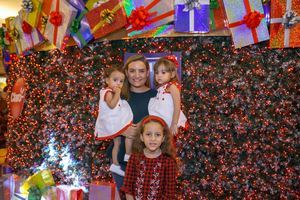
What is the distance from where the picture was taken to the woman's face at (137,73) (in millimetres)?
3141

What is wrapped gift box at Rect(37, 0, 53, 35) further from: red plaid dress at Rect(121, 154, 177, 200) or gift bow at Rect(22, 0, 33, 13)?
red plaid dress at Rect(121, 154, 177, 200)

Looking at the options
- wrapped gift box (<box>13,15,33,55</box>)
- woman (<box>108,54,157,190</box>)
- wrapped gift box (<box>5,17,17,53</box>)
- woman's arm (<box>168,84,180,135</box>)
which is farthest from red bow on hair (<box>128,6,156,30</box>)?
wrapped gift box (<box>5,17,17,53</box>)

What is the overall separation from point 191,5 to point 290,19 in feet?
3.31

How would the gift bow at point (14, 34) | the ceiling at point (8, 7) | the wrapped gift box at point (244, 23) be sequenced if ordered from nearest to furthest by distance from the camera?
the wrapped gift box at point (244, 23) < the gift bow at point (14, 34) < the ceiling at point (8, 7)

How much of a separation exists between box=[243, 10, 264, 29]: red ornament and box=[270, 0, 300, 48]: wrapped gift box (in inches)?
7.2

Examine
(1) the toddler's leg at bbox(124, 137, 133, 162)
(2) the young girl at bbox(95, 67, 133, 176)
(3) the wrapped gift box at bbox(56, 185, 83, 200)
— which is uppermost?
(2) the young girl at bbox(95, 67, 133, 176)

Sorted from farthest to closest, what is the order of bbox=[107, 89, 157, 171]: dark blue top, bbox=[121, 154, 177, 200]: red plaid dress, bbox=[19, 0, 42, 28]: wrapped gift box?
bbox=[19, 0, 42, 28]: wrapped gift box
bbox=[107, 89, 157, 171]: dark blue top
bbox=[121, 154, 177, 200]: red plaid dress

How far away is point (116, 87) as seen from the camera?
3186mm

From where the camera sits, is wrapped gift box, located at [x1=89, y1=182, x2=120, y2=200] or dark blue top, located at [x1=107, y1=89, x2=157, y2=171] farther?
wrapped gift box, located at [x1=89, y1=182, x2=120, y2=200]

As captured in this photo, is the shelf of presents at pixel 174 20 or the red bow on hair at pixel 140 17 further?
the red bow on hair at pixel 140 17

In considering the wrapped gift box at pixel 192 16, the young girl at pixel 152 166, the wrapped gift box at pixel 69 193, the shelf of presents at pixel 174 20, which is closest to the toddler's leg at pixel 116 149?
the young girl at pixel 152 166

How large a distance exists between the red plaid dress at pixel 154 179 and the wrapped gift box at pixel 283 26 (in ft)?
5.86

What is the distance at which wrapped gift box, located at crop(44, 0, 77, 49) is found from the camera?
4066 millimetres

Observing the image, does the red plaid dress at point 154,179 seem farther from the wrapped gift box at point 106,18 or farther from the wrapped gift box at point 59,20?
the wrapped gift box at point 59,20
